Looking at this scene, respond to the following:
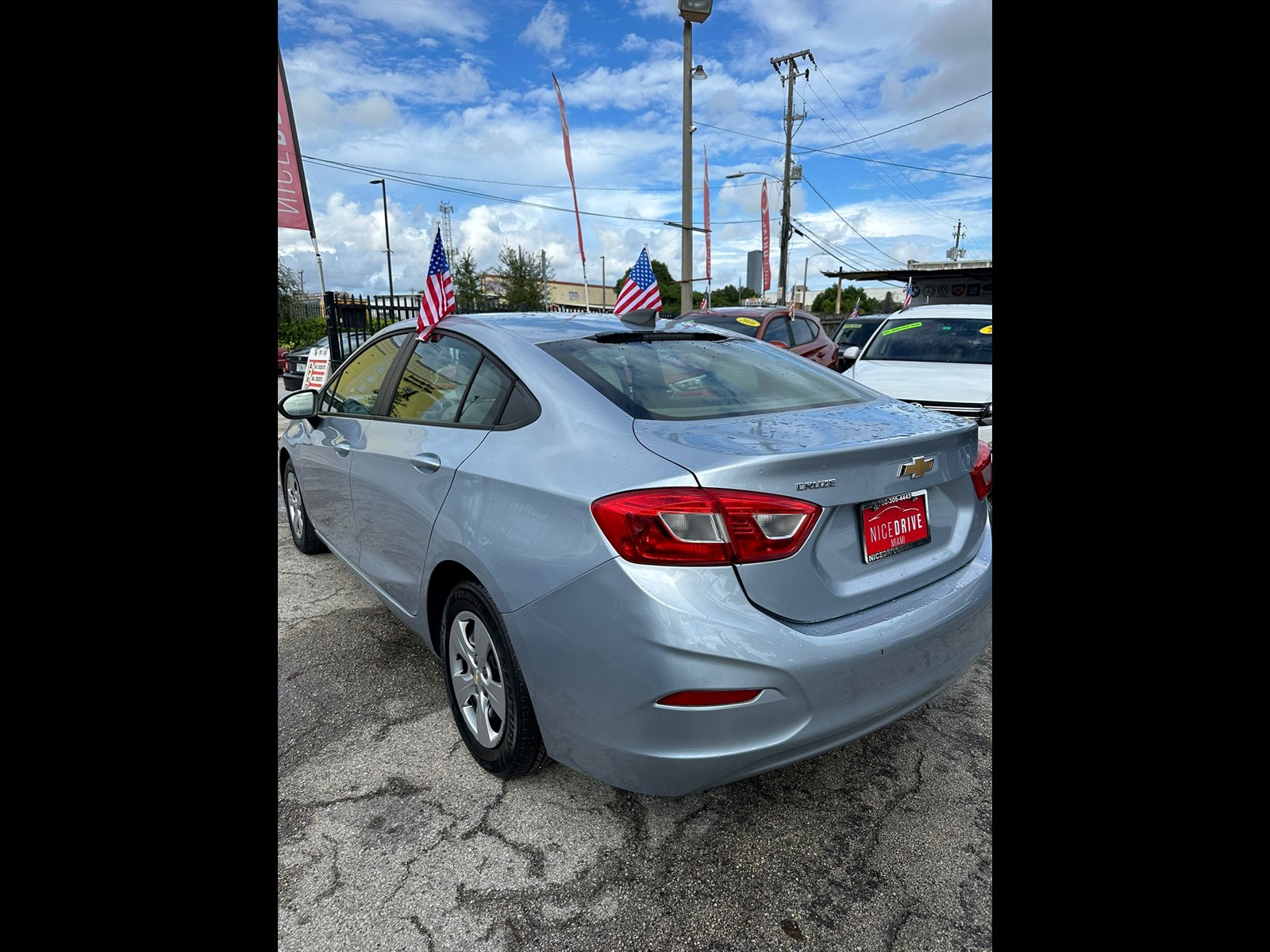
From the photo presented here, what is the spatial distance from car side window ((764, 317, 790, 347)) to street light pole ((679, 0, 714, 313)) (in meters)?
3.79

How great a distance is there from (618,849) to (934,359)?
6.71 m

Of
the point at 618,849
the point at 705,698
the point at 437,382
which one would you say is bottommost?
the point at 618,849

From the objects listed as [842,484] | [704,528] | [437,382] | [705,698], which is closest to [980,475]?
[842,484]

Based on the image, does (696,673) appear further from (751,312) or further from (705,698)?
(751,312)

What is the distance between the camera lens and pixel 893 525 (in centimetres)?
201

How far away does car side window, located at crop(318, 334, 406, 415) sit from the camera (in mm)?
3414

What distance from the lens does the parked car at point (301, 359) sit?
18.6 ft

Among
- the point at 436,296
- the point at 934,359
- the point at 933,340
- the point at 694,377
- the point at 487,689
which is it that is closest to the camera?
the point at 487,689

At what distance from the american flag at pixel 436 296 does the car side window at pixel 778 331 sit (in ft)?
23.6

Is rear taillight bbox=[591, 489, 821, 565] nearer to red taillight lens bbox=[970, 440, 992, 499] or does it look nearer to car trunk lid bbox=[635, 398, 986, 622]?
car trunk lid bbox=[635, 398, 986, 622]

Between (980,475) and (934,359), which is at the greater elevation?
(934,359)
